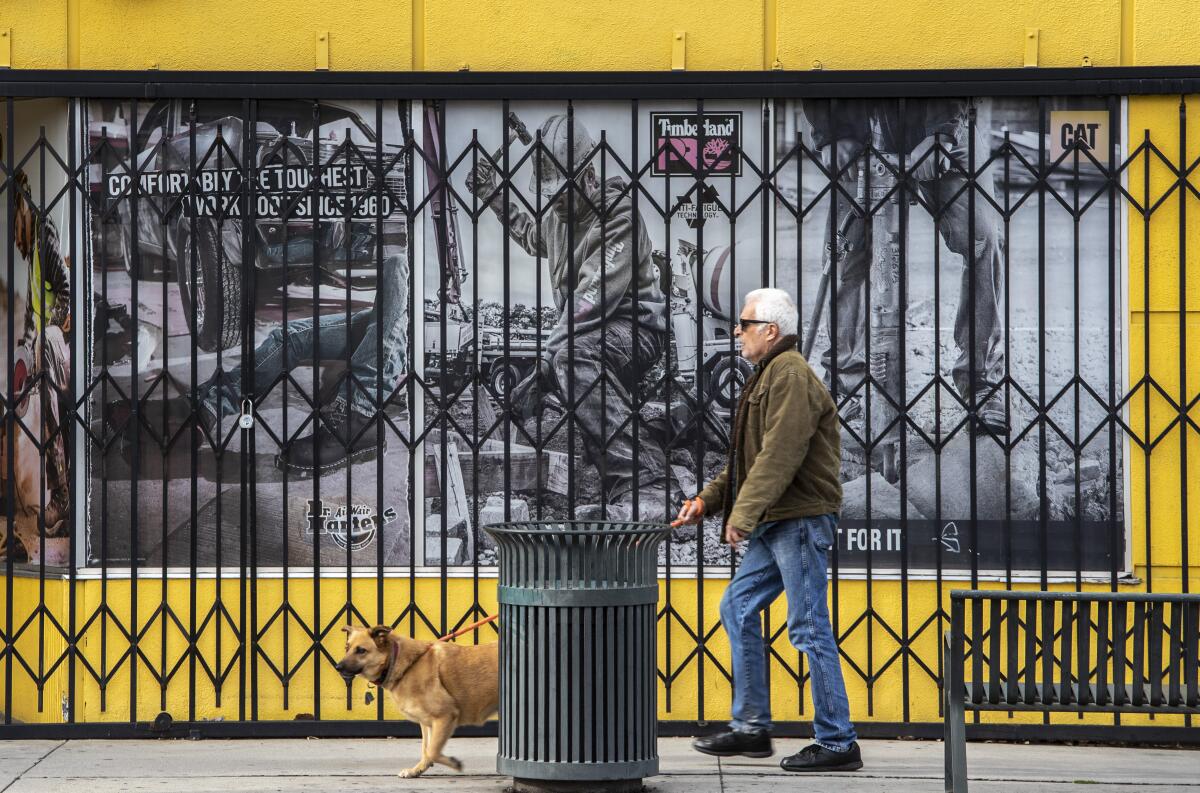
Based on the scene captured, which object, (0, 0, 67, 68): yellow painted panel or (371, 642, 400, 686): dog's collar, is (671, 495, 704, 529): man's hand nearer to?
(371, 642, 400, 686): dog's collar

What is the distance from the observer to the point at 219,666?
298 inches

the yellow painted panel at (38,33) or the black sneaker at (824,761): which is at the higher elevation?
the yellow painted panel at (38,33)

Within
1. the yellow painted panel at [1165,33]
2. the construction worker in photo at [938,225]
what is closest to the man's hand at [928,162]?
the construction worker in photo at [938,225]

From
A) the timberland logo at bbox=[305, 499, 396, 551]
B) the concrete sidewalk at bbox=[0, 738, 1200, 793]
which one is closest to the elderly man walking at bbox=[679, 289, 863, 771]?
the concrete sidewalk at bbox=[0, 738, 1200, 793]

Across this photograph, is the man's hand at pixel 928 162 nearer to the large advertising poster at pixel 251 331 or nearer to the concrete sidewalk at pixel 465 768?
the large advertising poster at pixel 251 331

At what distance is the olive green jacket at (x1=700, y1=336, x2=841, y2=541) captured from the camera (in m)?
6.20

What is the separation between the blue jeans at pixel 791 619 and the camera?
20.9 feet

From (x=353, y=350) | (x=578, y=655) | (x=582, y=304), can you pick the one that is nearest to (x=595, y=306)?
(x=582, y=304)

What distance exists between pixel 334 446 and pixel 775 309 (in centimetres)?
258

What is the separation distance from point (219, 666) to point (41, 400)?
1.70m

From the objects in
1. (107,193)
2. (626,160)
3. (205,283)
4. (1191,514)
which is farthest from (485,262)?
(1191,514)

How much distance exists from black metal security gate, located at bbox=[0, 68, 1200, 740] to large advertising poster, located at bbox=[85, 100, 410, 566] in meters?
0.02

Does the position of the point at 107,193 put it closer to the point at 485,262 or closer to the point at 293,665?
the point at 485,262

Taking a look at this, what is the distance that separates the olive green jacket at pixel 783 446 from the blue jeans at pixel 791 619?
11 centimetres
